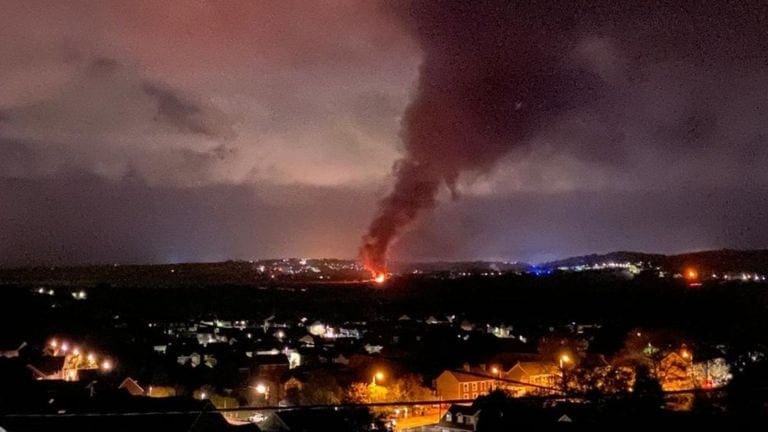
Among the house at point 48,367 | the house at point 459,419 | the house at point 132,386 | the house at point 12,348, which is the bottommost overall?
the house at point 459,419

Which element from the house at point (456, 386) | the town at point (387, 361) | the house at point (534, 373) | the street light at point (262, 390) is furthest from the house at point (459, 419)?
the street light at point (262, 390)

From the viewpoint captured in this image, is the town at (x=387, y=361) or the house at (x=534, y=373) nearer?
the town at (x=387, y=361)

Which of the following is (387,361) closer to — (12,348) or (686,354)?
(686,354)

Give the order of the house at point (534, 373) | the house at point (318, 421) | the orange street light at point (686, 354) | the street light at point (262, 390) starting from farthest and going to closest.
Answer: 1. the house at point (534, 373)
2. the orange street light at point (686, 354)
3. the street light at point (262, 390)
4. the house at point (318, 421)

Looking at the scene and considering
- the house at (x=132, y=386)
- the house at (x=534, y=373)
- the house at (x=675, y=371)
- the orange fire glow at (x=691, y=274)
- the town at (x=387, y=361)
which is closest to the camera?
the town at (x=387, y=361)

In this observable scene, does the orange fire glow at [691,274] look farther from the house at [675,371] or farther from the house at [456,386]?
the house at [456,386]

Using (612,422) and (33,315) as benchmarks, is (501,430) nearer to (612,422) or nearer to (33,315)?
(612,422)

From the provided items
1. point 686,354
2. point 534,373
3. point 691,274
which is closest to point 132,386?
point 534,373

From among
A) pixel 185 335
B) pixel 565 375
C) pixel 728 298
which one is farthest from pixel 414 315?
pixel 565 375

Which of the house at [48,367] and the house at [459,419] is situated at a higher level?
the house at [48,367]
